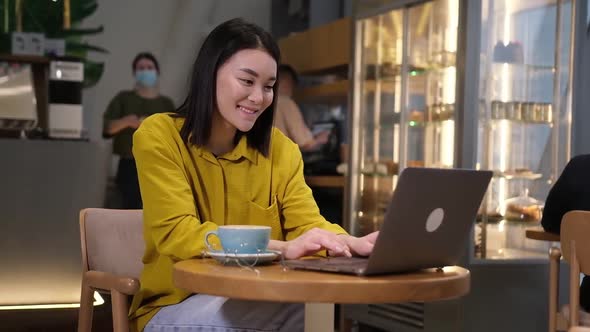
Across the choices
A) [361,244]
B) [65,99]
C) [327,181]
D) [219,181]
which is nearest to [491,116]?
[327,181]

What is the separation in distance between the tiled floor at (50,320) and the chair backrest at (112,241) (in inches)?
50.1

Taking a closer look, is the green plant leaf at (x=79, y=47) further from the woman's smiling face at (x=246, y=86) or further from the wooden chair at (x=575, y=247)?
the woman's smiling face at (x=246, y=86)

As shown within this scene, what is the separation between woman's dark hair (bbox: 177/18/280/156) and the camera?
2.06m

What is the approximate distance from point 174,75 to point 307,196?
20.0ft

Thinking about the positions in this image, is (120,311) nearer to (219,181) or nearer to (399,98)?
(219,181)

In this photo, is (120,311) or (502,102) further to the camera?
(502,102)

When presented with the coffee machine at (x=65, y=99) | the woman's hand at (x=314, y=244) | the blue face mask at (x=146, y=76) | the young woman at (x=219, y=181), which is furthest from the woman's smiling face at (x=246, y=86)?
the blue face mask at (x=146, y=76)

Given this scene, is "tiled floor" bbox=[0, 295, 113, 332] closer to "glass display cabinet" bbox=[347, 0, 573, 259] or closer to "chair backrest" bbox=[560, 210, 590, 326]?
"chair backrest" bbox=[560, 210, 590, 326]

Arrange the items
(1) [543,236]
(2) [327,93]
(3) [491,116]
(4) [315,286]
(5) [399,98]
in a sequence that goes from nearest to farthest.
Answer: (4) [315,286]
(1) [543,236]
(3) [491,116]
(5) [399,98]
(2) [327,93]

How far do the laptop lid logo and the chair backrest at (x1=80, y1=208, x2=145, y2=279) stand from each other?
0.97 meters

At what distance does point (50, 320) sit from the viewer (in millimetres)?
3785

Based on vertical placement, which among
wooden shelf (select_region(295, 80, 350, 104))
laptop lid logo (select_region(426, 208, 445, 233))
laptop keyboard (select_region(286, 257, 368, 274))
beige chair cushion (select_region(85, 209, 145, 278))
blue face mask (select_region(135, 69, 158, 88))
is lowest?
beige chair cushion (select_region(85, 209, 145, 278))

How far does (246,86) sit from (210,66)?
0.38 feet

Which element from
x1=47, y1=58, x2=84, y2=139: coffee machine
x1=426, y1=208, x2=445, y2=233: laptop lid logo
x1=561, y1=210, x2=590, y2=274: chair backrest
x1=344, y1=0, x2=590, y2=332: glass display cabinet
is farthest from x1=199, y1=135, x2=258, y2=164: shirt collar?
x1=47, y1=58, x2=84, y2=139: coffee machine
